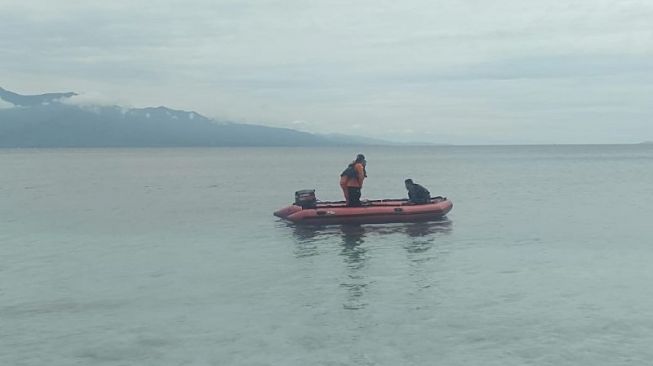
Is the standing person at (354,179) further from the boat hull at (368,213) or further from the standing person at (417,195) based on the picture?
the standing person at (417,195)

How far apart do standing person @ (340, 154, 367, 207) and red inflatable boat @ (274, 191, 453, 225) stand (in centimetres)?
39

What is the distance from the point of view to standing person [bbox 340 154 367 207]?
93.7 ft

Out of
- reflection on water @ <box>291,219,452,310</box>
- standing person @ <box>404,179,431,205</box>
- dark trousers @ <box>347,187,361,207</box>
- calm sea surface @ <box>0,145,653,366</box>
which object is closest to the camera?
calm sea surface @ <box>0,145,653,366</box>

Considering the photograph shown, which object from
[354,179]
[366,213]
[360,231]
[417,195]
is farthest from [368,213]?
[417,195]

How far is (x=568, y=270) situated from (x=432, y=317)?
21.4 ft

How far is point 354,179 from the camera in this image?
94.4 ft

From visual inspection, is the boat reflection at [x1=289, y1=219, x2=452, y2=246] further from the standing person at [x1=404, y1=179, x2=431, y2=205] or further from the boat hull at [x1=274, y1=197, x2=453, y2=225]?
the standing person at [x1=404, y1=179, x2=431, y2=205]

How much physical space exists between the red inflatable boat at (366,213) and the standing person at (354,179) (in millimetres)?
385

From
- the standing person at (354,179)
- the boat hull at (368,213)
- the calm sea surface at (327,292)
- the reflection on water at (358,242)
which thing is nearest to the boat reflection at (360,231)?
the reflection on water at (358,242)

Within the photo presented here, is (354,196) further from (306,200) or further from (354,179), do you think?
(306,200)

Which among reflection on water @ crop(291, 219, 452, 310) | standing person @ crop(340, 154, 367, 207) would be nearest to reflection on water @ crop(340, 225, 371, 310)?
reflection on water @ crop(291, 219, 452, 310)

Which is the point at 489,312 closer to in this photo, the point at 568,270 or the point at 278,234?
the point at 568,270

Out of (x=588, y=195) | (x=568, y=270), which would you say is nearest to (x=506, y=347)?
(x=568, y=270)

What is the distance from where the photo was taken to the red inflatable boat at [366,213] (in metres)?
28.9
